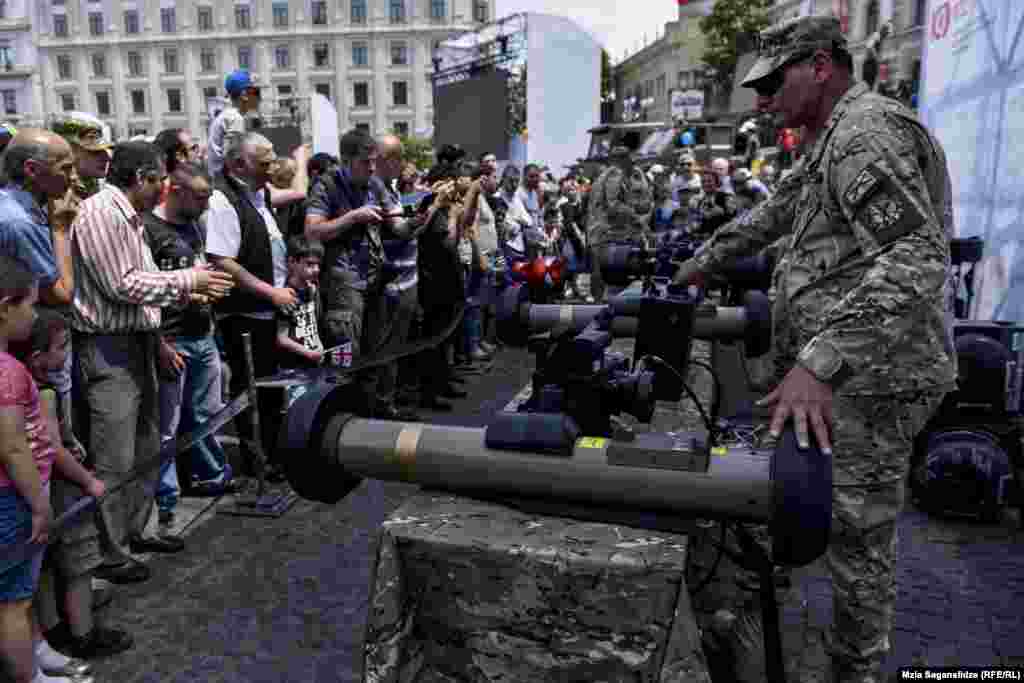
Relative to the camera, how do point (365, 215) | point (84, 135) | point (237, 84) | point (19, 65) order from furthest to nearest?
point (19, 65) → point (237, 84) → point (365, 215) → point (84, 135)

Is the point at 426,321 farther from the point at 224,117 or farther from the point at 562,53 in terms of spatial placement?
the point at 562,53

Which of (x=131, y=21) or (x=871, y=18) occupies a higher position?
(x=131, y=21)

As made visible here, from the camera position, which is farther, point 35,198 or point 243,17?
point 243,17

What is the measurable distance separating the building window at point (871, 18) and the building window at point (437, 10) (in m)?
42.5

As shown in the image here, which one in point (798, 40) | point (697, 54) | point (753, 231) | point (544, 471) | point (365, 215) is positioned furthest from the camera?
point (697, 54)

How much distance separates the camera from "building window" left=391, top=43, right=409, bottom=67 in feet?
250

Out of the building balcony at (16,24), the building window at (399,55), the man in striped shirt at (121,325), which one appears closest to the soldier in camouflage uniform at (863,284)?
the man in striped shirt at (121,325)

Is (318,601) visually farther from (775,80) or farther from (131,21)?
Answer: (131,21)

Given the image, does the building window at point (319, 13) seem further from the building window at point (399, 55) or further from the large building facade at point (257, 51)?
the building window at point (399, 55)

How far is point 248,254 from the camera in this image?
4531 mm

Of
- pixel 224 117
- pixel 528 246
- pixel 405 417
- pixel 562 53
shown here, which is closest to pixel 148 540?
pixel 405 417

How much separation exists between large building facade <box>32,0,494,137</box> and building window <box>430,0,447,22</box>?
98mm

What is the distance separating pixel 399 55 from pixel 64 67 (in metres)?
35.0

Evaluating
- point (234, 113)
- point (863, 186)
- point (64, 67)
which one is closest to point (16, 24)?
point (64, 67)
